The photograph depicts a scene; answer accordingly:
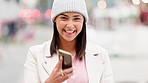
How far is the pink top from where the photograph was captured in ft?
4.03

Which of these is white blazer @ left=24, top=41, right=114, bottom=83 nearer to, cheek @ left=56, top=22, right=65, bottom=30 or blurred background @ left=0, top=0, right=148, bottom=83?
cheek @ left=56, top=22, right=65, bottom=30

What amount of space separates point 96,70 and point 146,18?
1487mm

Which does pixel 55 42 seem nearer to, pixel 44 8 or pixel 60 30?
pixel 60 30

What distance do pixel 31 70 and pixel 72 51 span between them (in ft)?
0.62

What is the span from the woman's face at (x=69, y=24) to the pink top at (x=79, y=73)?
0.38 feet

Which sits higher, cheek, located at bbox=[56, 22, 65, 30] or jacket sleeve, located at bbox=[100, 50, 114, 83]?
cheek, located at bbox=[56, 22, 65, 30]

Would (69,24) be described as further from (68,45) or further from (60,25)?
(68,45)

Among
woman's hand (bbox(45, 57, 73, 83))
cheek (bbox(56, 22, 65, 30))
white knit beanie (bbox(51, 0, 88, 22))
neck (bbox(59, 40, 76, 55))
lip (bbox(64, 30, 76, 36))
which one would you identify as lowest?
woman's hand (bbox(45, 57, 73, 83))

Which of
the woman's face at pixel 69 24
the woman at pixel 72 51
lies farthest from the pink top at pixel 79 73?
the woman's face at pixel 69 24

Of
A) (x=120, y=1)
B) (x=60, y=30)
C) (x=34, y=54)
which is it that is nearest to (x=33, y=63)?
(x=34, y=54)

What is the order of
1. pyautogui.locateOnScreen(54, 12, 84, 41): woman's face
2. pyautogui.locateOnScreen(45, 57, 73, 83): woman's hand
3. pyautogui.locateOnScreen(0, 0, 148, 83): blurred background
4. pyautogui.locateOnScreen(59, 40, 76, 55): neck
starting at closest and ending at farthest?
pyautogui.locateOnScreen(45, 57, 73, 83): woman's hand
pyautogui.locateOnScreen(54, 12, 84, 41): woman's face
pyautogui.locateOnScreen(59, 40, 76, 55): neck
pyautogui.locateOnScreen(0, 0, 148, 83): blurred background

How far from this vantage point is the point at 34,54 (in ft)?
4.16

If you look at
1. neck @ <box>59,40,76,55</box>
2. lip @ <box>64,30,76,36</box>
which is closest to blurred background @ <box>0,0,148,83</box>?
neck @ <box>59,40,76,55</box>

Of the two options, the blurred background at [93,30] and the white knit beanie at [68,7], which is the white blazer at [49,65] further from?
the blurred background at [93,30]
